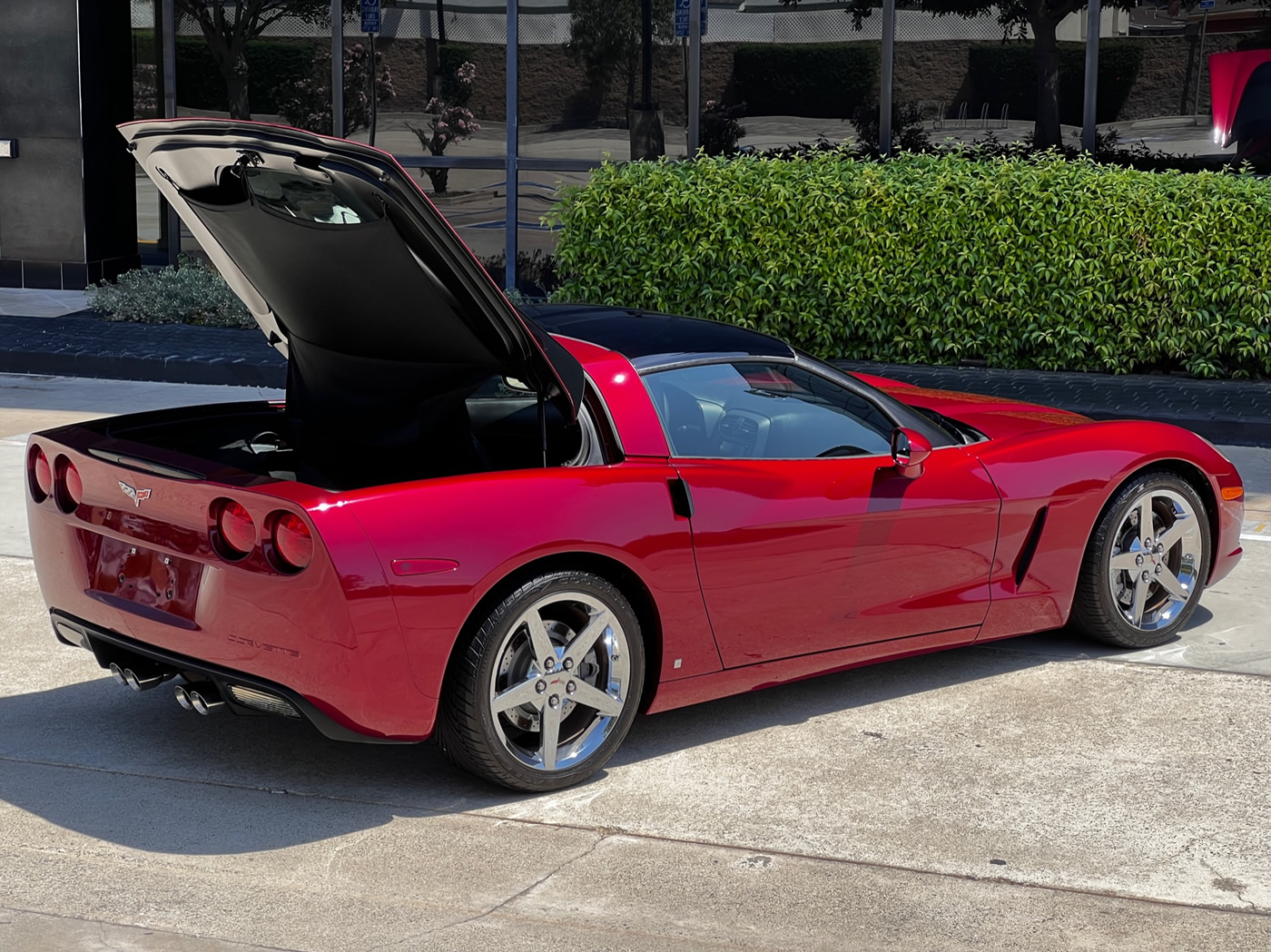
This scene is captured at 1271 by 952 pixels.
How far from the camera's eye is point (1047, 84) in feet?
47.2

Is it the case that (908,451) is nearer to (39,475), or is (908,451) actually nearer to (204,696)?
(204,696)

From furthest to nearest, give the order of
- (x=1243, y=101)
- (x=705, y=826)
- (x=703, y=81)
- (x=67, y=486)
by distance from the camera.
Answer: (x=703, y=81)
(x=1243, y=101)
(x=67, y=486)
(x=705, y=826)

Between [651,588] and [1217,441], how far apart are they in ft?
21.1

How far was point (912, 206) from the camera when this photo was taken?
1232cm

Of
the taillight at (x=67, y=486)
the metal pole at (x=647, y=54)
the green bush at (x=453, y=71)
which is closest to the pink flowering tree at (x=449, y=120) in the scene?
the green bush at (x=453, y=71)

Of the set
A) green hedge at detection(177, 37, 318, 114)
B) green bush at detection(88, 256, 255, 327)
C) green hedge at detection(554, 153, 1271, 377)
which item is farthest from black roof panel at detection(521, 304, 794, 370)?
green hedge at detection(177, 37, 318, 114)

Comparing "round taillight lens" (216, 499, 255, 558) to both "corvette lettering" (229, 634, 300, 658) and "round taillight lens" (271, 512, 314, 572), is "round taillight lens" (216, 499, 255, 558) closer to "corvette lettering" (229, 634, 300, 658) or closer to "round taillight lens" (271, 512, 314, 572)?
"round taillight lens" (271, 512, 314, 572)

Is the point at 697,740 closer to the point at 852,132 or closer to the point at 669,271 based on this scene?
the point at 669,271

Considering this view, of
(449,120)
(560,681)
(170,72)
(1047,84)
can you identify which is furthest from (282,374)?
(560,681)

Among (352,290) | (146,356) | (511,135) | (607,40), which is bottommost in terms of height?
(146,356)

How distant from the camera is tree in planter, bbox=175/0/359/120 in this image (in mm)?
16406

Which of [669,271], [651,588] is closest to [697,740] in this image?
[651,588]

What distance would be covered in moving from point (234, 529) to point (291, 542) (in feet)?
0.73

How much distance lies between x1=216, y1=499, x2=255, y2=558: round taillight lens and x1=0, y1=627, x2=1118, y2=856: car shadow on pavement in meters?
0.74
